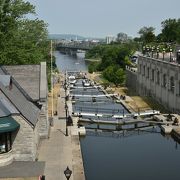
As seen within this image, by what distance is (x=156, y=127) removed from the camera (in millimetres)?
50344

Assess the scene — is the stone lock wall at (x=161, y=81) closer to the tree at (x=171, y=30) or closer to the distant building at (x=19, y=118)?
the distant building at (x=19, y=118)

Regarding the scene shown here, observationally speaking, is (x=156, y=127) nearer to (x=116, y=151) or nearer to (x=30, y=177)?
(x=116, y=151)

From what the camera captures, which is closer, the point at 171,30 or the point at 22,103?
the point at 22,103

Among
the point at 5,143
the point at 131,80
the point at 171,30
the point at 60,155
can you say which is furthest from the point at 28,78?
the point at 171,30

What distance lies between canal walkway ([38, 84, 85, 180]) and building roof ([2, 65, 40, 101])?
4083 millimetres

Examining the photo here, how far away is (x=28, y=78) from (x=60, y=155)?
774cm

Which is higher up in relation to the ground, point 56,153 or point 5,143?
point 5,143

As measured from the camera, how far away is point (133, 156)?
37.6m

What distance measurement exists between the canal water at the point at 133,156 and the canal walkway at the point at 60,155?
182 centimetres

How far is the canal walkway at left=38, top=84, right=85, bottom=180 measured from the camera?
27656 mm

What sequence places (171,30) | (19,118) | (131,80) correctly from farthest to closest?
(171,30) → (131,80) → (19,118)

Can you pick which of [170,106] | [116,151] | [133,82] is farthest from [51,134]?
[133,82]

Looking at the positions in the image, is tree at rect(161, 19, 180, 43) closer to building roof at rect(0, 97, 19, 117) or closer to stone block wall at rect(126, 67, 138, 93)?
stone block wall at rect(126, 67, 138, 93)

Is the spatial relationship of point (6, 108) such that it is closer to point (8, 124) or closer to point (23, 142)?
Answer: point (8, 124)
